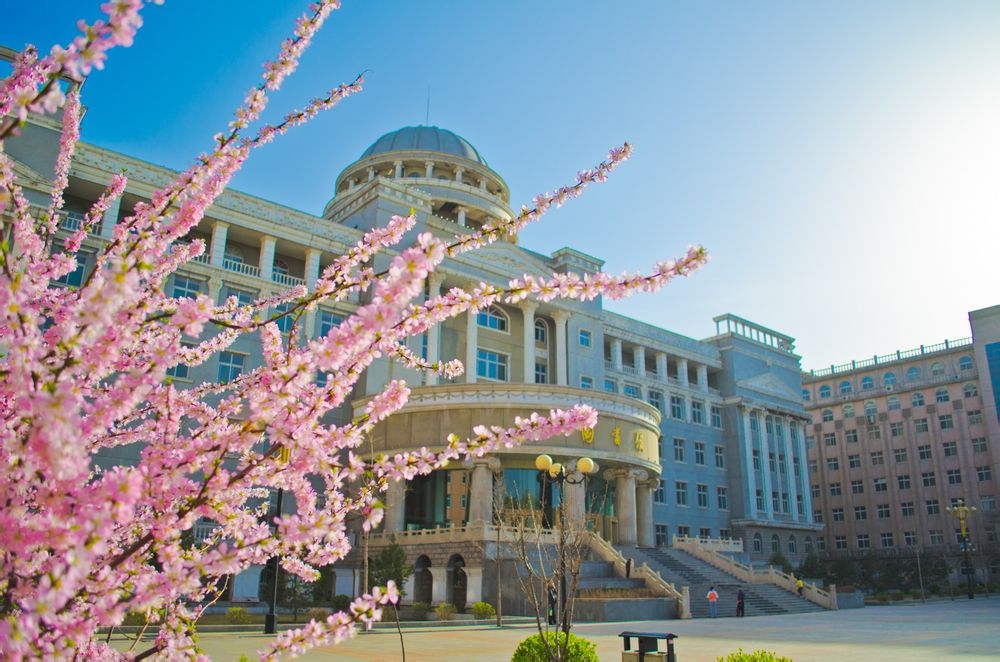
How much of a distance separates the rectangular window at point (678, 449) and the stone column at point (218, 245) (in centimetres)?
3714

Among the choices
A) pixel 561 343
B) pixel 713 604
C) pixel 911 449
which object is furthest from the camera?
pixel 911 449

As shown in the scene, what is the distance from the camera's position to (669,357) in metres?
64.8

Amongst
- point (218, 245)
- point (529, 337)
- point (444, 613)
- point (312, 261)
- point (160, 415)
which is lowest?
point (444, 613)

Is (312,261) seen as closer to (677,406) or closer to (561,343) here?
(561,343)

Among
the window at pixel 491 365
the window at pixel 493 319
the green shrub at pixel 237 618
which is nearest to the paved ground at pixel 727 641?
the green shrub at pixel 237 618

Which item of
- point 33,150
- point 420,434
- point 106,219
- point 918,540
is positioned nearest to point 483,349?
point 420,434

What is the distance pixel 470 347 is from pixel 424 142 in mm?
24829

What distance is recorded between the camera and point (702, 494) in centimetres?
6078

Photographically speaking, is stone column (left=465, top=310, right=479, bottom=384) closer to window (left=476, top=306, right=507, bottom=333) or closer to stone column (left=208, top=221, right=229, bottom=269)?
window (left=476, top=306, right=507, bottom=333)

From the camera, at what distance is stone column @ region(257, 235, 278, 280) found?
40.8 metres

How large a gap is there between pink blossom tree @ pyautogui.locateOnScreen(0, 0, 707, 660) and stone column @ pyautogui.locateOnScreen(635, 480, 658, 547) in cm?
3723

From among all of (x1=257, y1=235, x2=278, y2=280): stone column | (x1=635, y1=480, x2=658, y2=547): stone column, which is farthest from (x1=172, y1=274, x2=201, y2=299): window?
(x1=635, y1=480, x2=658, y2=547): stone column

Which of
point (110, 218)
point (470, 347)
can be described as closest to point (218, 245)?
point (110, 218)

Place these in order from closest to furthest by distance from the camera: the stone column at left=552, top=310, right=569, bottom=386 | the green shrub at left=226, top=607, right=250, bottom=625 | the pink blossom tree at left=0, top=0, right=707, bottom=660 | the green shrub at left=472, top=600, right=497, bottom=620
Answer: the pink blossom tree at left=0, top=0, right=707, bottom=660
the green shrub at left=226, top=607, right=250, bottom=625
the green shrub at left=472, top=600, right=497, bottom=620
the stone column at left=552, top=310, right=569, bottom=386
